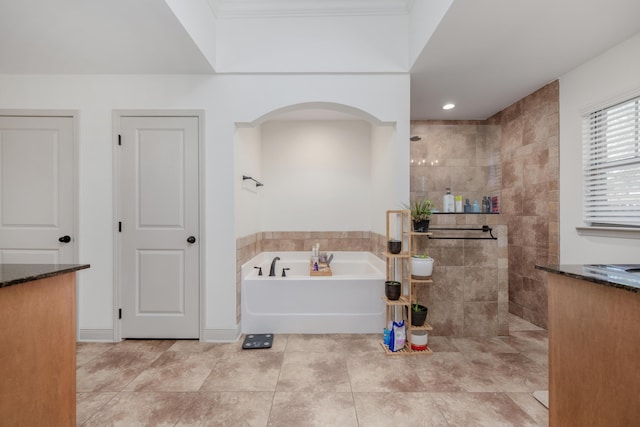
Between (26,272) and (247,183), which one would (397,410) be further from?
(247,183)

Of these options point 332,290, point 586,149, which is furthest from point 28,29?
point 586,149

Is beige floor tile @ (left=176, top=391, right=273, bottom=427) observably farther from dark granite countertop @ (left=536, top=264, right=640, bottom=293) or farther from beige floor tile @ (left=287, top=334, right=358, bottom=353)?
dark granite countertop @ (left=536, top=264, right=640, bottom=293)

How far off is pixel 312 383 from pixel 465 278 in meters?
1.76

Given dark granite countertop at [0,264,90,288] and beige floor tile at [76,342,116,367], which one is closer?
dark granite countertop at [0,264,90,288]

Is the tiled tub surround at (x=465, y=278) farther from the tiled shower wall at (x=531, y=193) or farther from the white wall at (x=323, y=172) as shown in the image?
the white wall at (x=323, y=172)

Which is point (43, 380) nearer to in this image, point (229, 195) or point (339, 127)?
point (229, 195)

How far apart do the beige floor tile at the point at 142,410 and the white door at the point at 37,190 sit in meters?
1.58

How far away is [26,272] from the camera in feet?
4.20

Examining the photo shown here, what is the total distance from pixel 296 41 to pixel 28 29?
198cm

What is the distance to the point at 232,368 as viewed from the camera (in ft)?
7.47

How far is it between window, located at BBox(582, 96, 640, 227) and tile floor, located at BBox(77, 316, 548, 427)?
4.31 ft

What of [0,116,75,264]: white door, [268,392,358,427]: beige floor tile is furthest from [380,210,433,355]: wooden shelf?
[0,116,75,264]: white door

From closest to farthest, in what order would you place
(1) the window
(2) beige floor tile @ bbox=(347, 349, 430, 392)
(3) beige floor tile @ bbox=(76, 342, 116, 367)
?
(2) beige floor tile @ bbox=(347, 349, 430, 392), (1) the window, (3) beige floor tile @ bbox=(76, 342, 116, 367)

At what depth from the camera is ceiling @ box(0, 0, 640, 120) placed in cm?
191
